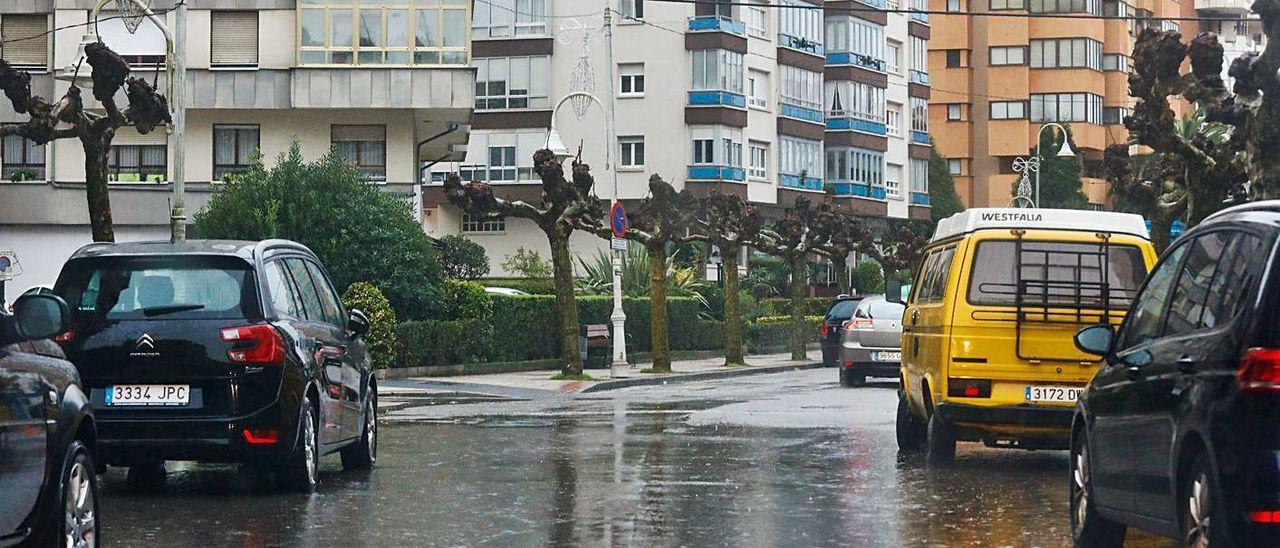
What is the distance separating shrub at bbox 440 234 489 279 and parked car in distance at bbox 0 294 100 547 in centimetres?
4954

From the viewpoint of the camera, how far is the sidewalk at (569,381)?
31.7 metres

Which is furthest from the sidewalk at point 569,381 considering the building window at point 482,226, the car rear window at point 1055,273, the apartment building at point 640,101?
the building window at point 482,226

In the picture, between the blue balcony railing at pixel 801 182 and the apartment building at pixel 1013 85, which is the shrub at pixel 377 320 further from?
the apartment building at pixel 1013 85

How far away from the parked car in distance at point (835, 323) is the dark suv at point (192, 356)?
2669 cm

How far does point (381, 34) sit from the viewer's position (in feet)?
168

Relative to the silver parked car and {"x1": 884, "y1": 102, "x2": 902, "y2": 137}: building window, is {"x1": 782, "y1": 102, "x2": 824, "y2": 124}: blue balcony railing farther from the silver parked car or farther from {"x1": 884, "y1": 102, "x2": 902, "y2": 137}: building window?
the silver parked car

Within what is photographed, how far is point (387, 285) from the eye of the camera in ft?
123

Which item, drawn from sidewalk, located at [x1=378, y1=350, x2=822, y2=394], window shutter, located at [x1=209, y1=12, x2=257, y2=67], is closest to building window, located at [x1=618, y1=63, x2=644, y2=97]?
window shutter, located at [x1=209, y1=12, x2=257, y2=67]

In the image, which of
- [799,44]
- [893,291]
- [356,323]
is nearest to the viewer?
[356,323]

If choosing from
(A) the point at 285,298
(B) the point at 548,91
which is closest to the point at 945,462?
(A) the point at 285,298

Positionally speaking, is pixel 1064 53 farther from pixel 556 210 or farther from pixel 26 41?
pixel 556 210

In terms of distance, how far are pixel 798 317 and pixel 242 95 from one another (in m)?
14.9

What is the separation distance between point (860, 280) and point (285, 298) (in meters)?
69.5

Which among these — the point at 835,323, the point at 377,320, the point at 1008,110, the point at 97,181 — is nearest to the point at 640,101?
the point at 835,323
